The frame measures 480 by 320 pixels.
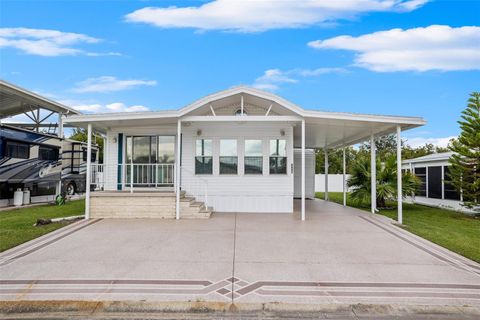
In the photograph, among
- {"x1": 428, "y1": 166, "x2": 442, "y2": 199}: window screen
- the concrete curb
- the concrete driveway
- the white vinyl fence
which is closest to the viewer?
the concrete curb

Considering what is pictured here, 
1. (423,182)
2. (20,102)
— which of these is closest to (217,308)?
(423,182)

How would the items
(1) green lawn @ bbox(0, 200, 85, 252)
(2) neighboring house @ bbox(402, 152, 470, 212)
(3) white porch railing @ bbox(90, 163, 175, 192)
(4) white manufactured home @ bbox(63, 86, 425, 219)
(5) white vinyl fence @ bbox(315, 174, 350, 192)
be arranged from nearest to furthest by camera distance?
1. (1) green lawn @ bbox(0, 200, 85, 252)
2. (4) white manufactured home @ bbox(63, 86, 425, 219)
3. (3) white porch railing @ bbox(90, 163, 175, 192)
4. (2) neighboring house @ bbox(402, 152, 470, 212)
5. (5) white vinyl fence @ bbox(315, 174, 350, 192)

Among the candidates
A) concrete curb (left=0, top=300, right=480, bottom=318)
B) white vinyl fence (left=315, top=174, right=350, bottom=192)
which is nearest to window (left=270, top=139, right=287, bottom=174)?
concrete curb (left=0, top=300, right=480, bottom=318)

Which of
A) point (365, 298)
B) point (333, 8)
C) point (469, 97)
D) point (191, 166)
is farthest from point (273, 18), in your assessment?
point (365, 298)

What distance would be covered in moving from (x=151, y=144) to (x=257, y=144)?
12.9 feet

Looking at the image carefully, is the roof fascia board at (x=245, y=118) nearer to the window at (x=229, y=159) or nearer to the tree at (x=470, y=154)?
the window at (x=229, y=159)

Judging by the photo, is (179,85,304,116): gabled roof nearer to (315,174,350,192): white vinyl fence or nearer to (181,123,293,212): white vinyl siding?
(181,123,293,212): white vinyl siding

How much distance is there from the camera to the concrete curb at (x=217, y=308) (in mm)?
3531

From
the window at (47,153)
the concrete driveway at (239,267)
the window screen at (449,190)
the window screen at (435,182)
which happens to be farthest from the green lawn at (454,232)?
the window at (47,153)

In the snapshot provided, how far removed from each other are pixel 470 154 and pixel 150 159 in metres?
12.3

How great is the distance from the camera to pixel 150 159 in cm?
1122

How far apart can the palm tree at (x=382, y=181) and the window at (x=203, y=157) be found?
21.5 ft

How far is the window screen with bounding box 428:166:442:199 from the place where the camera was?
49.8ft

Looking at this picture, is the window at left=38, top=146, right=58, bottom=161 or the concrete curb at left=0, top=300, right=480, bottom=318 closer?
the concrete curb at left=0, top=300, right=480, bottom=318
